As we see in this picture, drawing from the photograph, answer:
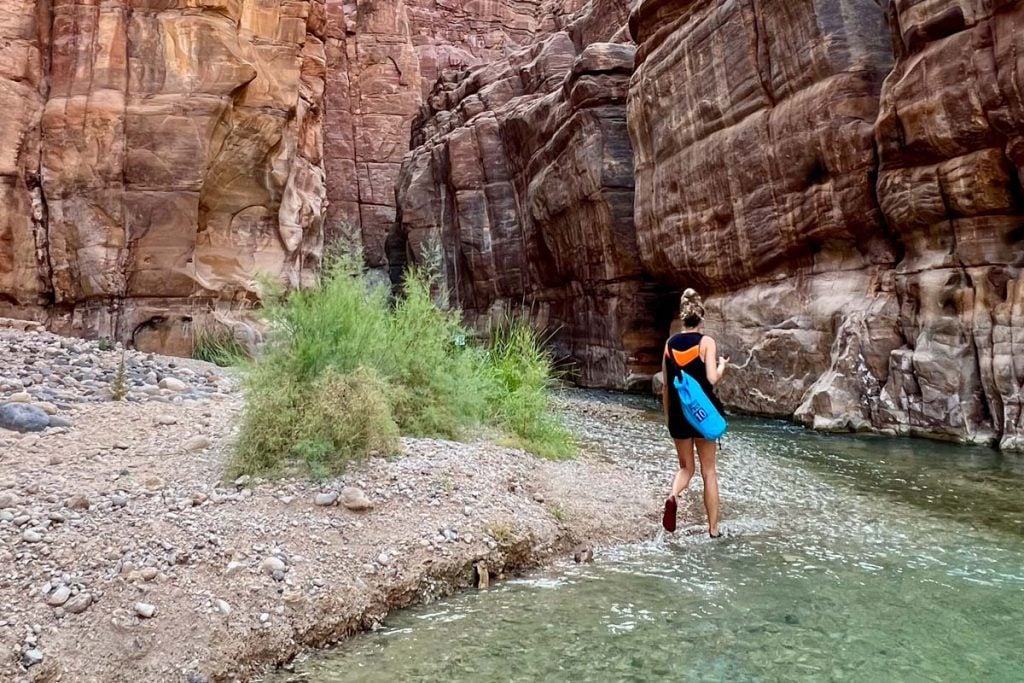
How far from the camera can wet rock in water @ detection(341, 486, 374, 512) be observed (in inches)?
203

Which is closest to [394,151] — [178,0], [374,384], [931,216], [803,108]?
[178,0]

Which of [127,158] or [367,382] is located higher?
[127,158]

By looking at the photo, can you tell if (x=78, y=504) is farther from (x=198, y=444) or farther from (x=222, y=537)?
(x=198, y=444)

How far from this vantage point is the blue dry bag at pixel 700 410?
5582 millimetres

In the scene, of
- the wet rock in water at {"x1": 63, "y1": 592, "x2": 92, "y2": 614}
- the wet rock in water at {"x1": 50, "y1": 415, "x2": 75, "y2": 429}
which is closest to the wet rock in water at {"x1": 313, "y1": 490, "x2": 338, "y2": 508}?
the wet rock in water at {"x1": 63, "y1": 592, "x2": 92, "y2": 614}

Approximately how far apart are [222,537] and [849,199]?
12.6 m

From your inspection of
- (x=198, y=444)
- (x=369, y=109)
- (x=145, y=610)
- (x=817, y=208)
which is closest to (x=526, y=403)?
(x=198, y=444)

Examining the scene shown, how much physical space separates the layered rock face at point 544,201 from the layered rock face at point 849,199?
267 cm

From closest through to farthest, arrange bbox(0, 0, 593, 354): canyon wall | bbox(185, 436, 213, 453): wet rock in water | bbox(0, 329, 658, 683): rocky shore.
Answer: bbox(0, 329, 658, 683): rocky shore → bbox(185, 436, 213, 453): wet rock in water → bbox(0, 0, 593, 354): canyon wall

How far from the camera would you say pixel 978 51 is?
34.7ft

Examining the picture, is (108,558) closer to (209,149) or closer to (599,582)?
(599,582)

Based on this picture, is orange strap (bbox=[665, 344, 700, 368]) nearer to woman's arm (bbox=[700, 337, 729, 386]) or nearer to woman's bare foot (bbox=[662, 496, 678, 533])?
woman's arm (bbox=[700, 337, 729, 386])

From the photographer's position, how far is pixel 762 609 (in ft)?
14.2

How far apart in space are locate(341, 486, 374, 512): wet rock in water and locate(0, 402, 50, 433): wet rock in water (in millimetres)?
3366
